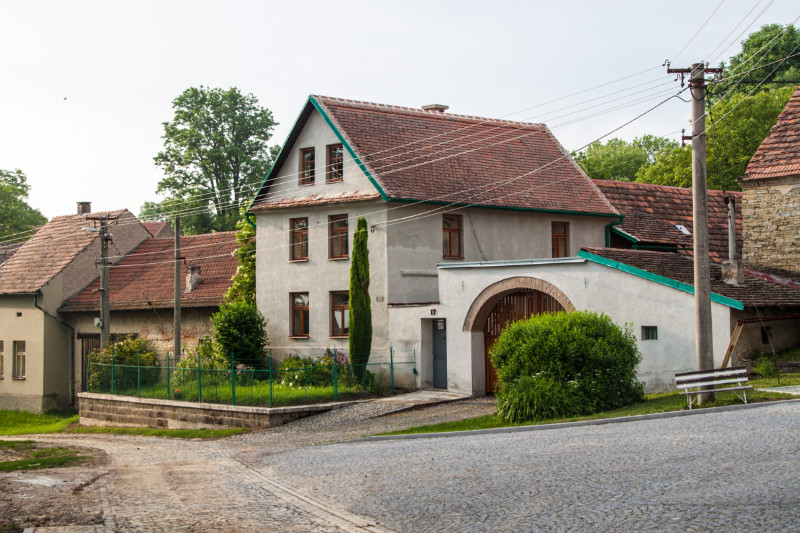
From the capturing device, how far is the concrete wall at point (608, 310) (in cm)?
2183

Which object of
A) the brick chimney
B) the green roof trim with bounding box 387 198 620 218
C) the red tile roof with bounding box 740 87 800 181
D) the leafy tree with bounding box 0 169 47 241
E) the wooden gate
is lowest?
the wooden gate

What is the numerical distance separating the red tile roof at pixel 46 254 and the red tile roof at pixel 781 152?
85.8ft

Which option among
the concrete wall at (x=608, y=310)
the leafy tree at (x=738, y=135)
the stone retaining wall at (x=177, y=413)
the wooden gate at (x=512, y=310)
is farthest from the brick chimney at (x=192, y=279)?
the leafy tree at (x=738, y=135)

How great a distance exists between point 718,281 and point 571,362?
6534 millimetres

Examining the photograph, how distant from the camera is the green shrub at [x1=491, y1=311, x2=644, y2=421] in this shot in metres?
19.5

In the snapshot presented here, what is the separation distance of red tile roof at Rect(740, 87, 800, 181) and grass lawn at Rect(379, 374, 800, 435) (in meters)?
8.87

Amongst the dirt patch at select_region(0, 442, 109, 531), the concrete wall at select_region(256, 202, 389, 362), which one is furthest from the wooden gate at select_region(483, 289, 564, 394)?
the dirt patch at select_region(0, 442, 109, 531)

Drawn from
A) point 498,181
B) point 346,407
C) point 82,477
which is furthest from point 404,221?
point 82,477

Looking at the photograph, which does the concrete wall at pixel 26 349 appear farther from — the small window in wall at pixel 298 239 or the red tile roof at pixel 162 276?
the small window in wall at pixel 298 239

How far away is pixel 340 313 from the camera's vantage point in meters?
30.7

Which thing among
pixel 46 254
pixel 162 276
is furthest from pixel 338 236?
pixel 46 254

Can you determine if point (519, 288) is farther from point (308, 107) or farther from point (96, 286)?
point (96, 286)

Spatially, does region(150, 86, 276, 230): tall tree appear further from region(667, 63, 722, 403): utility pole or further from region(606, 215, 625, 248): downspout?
region(667, 63, 722, 403): utility pole

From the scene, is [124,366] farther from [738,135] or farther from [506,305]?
[738,135]
